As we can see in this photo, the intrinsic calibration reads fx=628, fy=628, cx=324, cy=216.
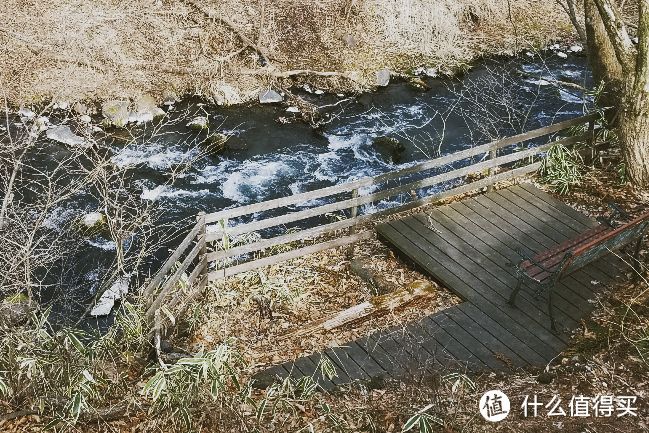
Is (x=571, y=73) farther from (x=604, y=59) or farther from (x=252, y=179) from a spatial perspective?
(x=252, y=179)

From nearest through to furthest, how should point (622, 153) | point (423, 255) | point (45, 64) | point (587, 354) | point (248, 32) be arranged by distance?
point (587, 354) < point (423, 255) < point (622, 153) < point (45, 64) < point (248, 32)

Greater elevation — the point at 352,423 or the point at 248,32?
the point at 248,32

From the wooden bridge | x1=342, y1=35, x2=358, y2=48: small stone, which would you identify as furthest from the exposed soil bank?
the wooden bridge

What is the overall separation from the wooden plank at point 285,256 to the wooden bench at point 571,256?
2.60 metres

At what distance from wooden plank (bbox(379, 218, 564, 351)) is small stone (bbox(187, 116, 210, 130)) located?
7.36m

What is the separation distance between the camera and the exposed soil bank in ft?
55.9

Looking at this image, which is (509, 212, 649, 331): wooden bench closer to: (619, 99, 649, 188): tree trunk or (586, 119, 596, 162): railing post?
(619, 99, 649, 188): tree trunk

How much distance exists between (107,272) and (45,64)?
9.14 m

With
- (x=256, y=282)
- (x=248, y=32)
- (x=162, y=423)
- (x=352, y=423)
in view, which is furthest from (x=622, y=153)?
(x=248, y=32)

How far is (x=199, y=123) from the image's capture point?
15.7 m

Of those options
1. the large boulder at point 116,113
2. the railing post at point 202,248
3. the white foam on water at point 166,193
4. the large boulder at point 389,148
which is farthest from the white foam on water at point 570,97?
the railing post at point 202,248

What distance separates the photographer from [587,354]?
7211 mm

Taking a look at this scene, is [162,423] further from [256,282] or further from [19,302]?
[19,302]

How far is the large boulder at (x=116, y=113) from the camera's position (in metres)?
15.8
